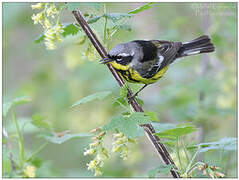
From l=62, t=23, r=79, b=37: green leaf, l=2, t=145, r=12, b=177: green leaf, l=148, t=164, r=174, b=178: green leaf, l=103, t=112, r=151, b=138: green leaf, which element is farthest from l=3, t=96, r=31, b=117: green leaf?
l=148, t=164, r=174, b=178: green leaf

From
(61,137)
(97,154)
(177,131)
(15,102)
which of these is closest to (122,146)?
(97,154)

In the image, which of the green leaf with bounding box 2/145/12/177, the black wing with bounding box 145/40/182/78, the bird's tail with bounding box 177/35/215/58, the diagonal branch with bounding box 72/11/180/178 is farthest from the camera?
the bird's tail with bounding box 177/35/215/58

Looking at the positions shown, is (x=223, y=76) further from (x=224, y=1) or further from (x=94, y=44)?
(x=94, y=44)

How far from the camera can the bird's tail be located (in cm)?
362

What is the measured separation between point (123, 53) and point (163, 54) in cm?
62

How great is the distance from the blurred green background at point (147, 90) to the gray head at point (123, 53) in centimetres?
24

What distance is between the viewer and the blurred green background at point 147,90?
13.5ft

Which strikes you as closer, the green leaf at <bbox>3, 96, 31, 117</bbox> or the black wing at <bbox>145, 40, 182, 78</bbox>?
the green leaf at <bbox>3, 96, 31, 117</bbox>

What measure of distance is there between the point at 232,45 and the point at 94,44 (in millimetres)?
3102

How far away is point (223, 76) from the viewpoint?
14.5 ft

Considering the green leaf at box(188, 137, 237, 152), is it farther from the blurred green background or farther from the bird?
the blurred green background

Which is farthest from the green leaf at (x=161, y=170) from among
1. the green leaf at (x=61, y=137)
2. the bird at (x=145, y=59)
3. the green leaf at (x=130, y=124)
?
the bird at (x=145, y=59)

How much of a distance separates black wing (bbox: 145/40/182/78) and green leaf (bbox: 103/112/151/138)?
127cm

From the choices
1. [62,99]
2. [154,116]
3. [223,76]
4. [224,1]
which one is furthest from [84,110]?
[154,116]
